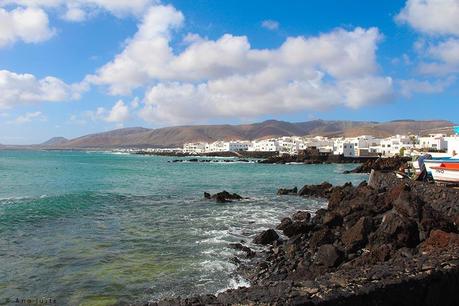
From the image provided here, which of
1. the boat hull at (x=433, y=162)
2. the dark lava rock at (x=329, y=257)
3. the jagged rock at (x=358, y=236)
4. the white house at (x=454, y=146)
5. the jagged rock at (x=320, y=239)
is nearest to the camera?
the dark lava rock at (x=329, y=257)

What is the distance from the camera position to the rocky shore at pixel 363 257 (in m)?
6.86

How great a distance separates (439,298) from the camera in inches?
290

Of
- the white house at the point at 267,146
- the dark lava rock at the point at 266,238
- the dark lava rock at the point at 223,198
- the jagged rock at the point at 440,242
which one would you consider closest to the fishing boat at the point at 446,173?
the dark lava rock at the point at 266,238

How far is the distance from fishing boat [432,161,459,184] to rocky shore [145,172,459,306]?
1.95m

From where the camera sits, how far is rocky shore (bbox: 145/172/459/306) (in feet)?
22.5

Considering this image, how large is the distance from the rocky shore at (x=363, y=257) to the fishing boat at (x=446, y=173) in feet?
6.41

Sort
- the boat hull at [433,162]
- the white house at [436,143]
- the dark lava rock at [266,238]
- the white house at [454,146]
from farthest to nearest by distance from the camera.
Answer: the white house at [436,143], the white house at [454,146], the boat hull at [433,162], the dark lava rock at [266,238]

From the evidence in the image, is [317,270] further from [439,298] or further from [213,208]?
[213,208]

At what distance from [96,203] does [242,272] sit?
59.1ft

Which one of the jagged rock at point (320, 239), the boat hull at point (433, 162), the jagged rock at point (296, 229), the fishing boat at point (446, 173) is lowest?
the jagged rock at point (296, 229)

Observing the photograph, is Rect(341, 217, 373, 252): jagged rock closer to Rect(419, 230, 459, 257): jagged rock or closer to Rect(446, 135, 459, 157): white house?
Rect(419, 230, 459, 257): jagged rock

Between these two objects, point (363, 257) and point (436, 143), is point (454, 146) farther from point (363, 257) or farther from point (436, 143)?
point (436, 143)

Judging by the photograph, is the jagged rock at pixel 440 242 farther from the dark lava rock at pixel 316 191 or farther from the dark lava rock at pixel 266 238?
the dark lava rock at pixel 316 191

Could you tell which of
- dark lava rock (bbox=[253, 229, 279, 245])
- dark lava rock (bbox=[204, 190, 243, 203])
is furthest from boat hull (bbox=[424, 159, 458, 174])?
dark lava rock (bbox=[204, 190, 243, 203])
